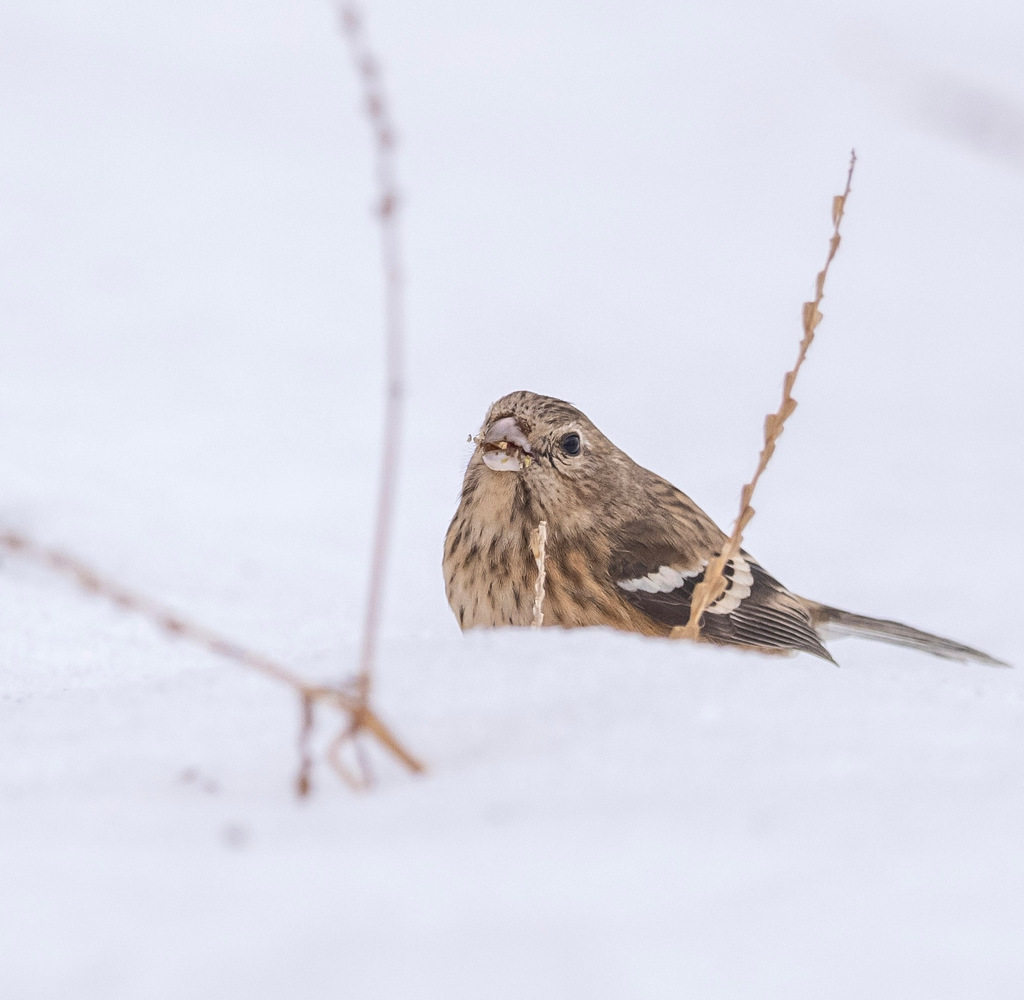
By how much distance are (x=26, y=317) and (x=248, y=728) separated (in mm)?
6825

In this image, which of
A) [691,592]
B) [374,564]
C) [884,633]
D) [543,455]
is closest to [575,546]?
[543,455]

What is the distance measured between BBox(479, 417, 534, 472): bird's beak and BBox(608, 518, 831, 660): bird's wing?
1.25 feet

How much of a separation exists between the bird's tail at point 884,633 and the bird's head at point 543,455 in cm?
111

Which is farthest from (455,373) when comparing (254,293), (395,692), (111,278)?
(395,692)

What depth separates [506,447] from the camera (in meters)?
4.10

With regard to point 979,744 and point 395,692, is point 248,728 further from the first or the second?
point 979,744

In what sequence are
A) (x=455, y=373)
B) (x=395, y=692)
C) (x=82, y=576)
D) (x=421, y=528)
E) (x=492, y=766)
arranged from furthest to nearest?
(x=455, y=373), (x=421, y=528), (x=395, y=692), (x=492, y=766), (x=82, y=576)

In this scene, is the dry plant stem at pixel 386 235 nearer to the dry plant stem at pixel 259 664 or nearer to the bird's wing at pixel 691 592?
the dry plant stem at pixel 259 664

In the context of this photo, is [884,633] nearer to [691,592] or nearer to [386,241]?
[691,592]

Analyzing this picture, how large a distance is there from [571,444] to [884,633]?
1429mm

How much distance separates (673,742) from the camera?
1862mm

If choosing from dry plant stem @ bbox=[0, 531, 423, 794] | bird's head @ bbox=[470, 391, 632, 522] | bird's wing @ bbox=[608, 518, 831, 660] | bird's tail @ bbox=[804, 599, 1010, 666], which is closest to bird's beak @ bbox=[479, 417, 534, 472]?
bird's head @ bbox=[470, 391, 632, 522]

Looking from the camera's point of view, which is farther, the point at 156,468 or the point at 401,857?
the point at 156,468

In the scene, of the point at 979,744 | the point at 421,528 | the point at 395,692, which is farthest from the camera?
the point at 421,528
